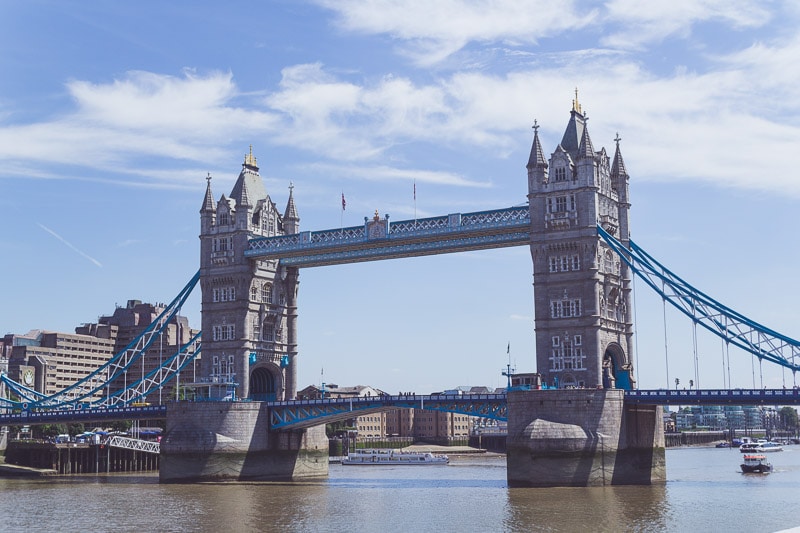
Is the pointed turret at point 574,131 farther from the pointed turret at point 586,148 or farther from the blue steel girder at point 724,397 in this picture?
the blue steel girder at point 724,397

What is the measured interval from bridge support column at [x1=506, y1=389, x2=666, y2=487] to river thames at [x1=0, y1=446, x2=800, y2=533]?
2182 mm

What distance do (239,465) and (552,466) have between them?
103 feet

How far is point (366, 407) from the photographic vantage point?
9650cm

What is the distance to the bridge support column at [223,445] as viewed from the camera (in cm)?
9669

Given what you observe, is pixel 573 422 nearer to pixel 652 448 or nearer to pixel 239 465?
pixel 652 448

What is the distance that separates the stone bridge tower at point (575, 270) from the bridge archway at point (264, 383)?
3067cm

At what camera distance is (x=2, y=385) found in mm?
164625

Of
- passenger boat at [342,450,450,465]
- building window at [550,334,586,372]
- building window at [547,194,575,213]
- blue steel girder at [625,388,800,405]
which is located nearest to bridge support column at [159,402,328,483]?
building window at [550,334,586,372]

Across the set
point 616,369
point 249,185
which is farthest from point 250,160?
point 616,369

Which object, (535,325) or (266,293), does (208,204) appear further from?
(535,325)

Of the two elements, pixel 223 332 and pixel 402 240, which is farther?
pixel 223 332

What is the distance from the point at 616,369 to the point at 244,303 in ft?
120

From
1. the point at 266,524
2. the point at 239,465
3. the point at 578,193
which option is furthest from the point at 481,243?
the point at 266,524

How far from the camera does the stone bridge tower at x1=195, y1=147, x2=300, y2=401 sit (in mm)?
105938
